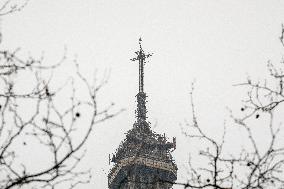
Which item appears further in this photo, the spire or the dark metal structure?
the spire

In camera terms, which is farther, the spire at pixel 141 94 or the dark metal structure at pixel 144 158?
the spire at pixel 141 94

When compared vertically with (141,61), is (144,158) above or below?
below

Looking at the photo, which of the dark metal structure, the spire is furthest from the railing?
the spire

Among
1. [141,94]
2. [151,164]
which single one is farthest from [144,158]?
[141,94]

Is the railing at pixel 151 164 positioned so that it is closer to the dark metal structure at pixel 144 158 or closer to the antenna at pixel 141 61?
the dark metal structure at pixel 144 158

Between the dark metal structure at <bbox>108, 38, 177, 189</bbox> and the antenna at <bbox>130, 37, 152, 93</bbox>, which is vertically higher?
the antenna at <bbox>130, 37, 152, 93</bbox>

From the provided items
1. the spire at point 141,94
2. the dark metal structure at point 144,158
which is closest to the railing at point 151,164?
the dark metal structure at point 144,158

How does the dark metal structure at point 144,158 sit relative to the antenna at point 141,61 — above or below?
below

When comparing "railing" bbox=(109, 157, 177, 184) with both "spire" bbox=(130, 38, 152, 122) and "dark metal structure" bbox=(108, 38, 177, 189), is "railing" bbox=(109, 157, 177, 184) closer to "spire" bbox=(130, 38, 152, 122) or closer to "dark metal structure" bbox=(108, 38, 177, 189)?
"dark metal structure" bbox=(108, 38, 177, 189)

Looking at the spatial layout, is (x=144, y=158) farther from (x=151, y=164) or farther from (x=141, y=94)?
(x=141, y=94)

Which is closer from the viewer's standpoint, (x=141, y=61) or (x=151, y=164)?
(x=151, y=164)

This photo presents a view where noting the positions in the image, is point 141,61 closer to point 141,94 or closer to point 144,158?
point 141,94

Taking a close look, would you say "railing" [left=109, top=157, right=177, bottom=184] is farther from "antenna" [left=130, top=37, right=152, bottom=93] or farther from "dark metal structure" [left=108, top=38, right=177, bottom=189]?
"antenna" [left=130, top=37, right=152, bottom=93]

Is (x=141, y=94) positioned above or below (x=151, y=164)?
above
